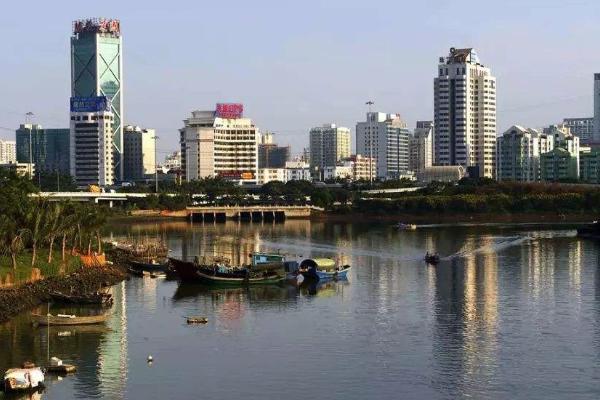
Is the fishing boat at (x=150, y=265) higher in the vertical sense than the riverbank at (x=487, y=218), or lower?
lower

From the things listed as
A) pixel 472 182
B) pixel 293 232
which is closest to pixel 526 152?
pixel 472 182

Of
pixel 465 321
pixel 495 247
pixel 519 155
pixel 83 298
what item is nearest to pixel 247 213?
pixel 519 155

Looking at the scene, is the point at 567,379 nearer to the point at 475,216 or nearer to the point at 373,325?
the point at 373,325

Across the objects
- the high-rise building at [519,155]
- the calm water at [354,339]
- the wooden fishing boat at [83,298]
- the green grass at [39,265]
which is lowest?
the calm water at [354,339]

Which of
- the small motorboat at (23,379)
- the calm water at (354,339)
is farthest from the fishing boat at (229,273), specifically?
the small motorboat at (23,379)

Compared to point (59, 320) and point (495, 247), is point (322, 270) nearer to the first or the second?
point (59, 320)

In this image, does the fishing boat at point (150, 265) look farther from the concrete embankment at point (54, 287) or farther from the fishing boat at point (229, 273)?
the fishing boat at point (229, 273)
